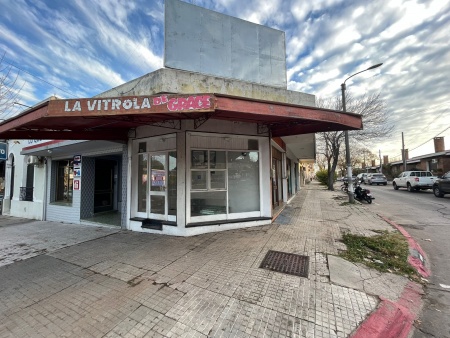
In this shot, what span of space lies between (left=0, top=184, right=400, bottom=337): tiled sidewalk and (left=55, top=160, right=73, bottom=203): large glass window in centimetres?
585

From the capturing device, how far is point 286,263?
4129mm

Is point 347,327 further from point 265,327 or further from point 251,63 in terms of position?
point 251,63

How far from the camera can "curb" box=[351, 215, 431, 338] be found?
2.45 meters

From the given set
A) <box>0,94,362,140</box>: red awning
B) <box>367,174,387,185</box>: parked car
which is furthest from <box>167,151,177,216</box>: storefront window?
<box>367,174,387,185</box>: parked car

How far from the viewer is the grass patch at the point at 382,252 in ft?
13.5

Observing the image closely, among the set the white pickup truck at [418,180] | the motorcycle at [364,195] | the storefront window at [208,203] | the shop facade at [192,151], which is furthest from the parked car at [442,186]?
the storefront window at [208,203]

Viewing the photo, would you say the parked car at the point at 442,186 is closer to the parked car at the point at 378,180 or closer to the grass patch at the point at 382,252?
the grass patch at the point at 382,252

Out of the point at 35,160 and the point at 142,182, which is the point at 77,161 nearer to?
the point at 35,160

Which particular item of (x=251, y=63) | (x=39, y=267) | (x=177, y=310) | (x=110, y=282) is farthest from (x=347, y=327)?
(x=251, y=63)

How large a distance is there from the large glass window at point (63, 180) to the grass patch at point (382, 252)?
1139 centimetres

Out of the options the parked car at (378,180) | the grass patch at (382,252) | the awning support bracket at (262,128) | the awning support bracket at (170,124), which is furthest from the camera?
the parked car at (378,180)

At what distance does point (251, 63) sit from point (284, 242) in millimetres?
6172

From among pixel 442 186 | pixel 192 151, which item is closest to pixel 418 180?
pixel 442 186

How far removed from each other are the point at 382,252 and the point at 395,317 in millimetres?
2636
